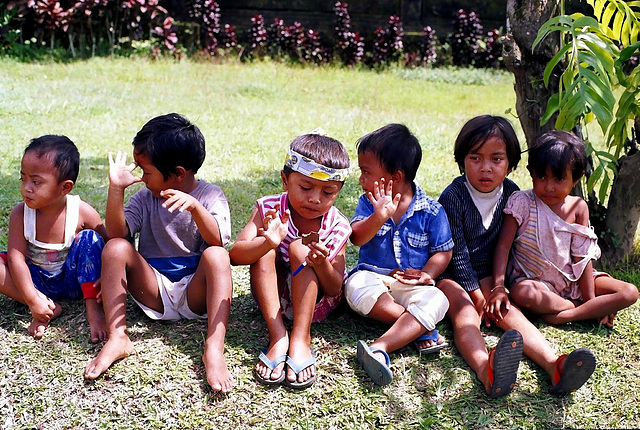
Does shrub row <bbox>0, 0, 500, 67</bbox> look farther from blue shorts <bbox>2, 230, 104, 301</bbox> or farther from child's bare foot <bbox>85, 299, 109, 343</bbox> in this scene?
child's bare foot <bbox>85, 299, 109, 343</bbox>

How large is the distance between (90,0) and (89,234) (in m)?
8.07

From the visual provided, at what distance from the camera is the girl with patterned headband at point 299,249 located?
3.00m

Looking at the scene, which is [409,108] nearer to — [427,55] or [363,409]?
[427,55]

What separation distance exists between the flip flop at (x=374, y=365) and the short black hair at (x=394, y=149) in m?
0.88

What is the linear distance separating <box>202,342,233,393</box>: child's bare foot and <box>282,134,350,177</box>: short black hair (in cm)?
88

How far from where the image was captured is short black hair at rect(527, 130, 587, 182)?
11.2 feet

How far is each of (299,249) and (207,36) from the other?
360 inches

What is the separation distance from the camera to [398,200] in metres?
3.16

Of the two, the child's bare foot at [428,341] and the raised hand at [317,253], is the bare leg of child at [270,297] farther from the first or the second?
the child's bare foot at [428,341]

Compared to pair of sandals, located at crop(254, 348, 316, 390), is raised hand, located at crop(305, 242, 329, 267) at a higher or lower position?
higher

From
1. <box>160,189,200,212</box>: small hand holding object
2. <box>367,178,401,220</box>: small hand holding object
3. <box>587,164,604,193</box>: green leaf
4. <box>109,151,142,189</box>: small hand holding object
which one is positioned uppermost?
<box>109,151,142,189</box>: small hand holding object

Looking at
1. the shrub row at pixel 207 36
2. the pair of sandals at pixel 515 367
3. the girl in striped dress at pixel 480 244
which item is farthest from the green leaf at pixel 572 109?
the shrub row at pixel 207 36

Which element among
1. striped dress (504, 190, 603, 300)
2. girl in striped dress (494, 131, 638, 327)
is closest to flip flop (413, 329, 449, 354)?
girl in striped dress (494, 131, 638, 327)

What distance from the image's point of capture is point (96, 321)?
324 centimetres
